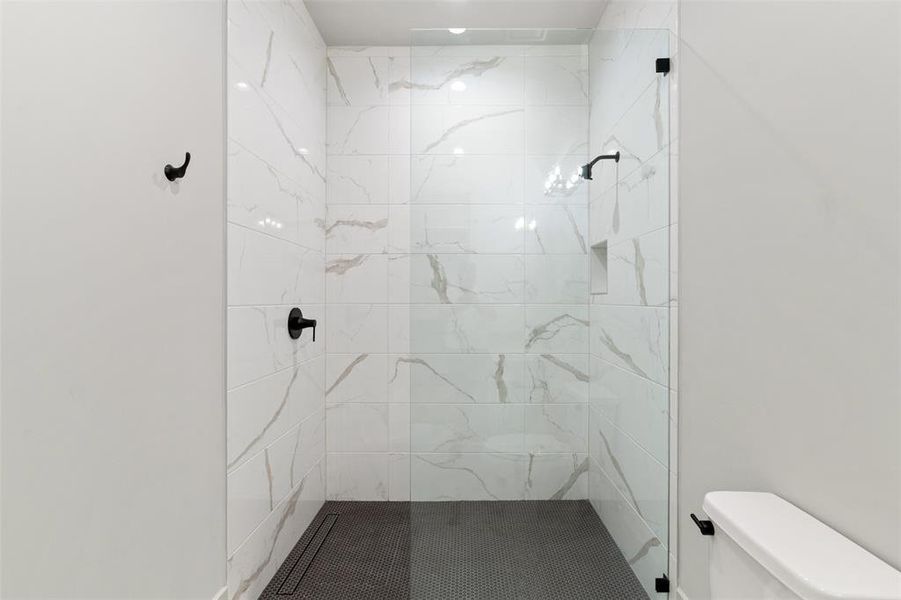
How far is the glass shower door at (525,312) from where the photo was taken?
161cm

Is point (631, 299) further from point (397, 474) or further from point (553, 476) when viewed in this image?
point (397, 474)

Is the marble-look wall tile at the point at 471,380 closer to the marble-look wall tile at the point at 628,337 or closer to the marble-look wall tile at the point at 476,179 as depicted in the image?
the marble-look wall tile at the point at 628,337

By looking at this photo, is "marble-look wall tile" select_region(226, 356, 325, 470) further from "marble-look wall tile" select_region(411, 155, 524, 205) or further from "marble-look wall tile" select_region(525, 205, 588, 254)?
"marble-look wall tile" select_region(525, 205, 588, 254)

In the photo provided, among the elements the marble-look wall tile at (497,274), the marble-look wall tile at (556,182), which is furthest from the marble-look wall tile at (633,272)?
the marble-look wall tile at (556,182)

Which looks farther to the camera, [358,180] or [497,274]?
[358,180]

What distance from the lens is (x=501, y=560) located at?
5.16 feet

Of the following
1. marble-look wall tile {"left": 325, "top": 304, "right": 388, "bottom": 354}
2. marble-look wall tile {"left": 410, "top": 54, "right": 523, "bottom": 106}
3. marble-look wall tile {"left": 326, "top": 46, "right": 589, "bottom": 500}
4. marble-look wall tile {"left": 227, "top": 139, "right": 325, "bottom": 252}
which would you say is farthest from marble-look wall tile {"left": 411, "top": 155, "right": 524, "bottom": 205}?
marble-look wall tile {"left": 325, "top": 304, "right": 388, "bottom": 354}

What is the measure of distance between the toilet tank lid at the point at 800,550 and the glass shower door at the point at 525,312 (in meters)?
0.61

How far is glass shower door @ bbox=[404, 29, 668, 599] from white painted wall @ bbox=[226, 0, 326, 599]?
0.60 m

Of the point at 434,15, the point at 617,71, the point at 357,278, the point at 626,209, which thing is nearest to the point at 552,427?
the point at 626,209

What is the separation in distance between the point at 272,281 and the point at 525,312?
1.01 meters

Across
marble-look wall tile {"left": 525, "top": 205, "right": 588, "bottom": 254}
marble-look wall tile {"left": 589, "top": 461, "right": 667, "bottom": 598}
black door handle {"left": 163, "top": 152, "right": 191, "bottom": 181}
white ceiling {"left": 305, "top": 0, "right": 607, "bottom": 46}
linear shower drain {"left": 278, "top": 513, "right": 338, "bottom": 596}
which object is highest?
white ceiling {"left": 305, "top": 0, "right": 607, "bottom": 46}

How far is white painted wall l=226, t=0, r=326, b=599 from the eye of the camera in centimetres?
158

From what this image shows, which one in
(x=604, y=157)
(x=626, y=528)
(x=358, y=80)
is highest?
(x=358, y=80)
